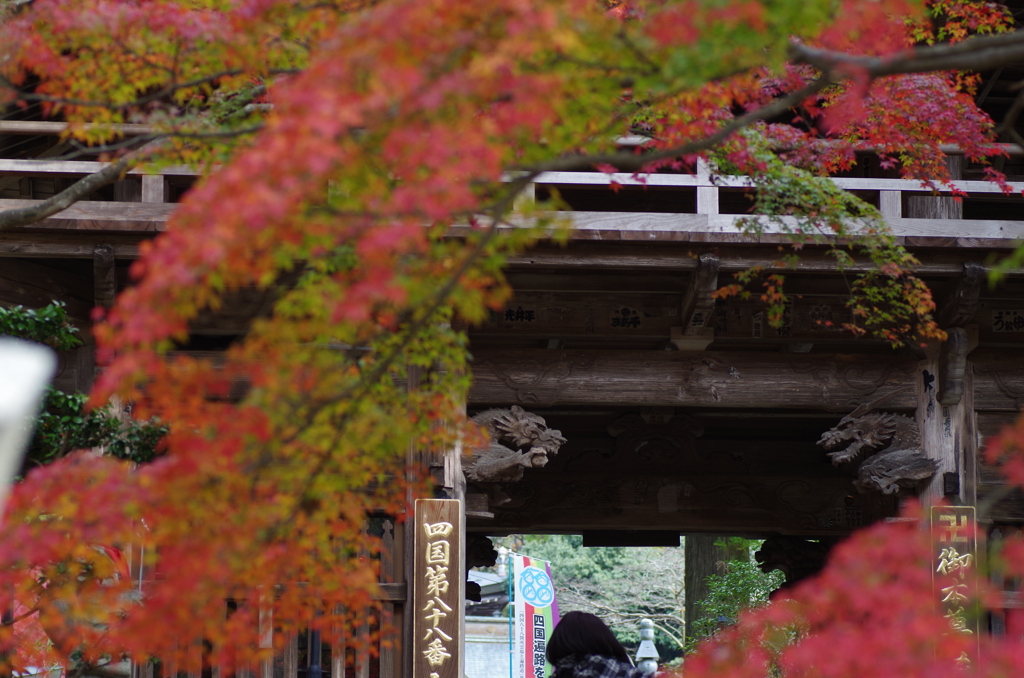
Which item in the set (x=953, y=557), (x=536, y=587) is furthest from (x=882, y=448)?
(x=536, y=587)

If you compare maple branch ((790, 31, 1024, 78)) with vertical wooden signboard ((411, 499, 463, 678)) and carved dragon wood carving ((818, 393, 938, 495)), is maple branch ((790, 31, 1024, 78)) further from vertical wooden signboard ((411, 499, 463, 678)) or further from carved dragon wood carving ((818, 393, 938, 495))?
carved dragon wood carving ((818, 393, 938, 495))

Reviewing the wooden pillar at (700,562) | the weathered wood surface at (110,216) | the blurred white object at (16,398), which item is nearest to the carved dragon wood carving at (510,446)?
the weathered wood surface at (110,216)

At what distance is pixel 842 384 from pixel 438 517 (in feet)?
11.4

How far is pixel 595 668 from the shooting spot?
175 inches

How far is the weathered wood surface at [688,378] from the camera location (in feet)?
27.8

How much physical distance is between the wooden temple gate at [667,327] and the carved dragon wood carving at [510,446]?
0.05ft

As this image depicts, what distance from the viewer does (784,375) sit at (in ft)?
28.2

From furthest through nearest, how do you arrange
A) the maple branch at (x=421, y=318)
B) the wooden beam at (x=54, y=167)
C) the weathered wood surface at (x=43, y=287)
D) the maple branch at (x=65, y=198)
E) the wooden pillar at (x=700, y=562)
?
the wooden pillar at (x=700, y=562) → the weathered wood surface at (x=43, y=287) → the wooden beam at (x=54, y=167) → the maple branch at (x=65, y=198) → the maple branch at (x=421, y=318)

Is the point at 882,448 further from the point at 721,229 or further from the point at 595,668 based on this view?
the point at 595,668

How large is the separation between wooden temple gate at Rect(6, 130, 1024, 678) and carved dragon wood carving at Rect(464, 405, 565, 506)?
0.02m

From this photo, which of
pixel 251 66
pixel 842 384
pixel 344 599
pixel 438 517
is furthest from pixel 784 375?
pixel 251 66

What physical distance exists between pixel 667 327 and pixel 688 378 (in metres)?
0.45

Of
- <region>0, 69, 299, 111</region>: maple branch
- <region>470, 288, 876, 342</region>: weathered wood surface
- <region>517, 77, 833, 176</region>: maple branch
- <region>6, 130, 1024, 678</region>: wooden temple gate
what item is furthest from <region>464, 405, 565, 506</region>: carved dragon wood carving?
<region>517, 77, 833, 176</region>: maple branch

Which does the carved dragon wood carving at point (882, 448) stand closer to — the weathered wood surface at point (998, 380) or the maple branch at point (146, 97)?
the weathered wood surface at point (998, 380)
